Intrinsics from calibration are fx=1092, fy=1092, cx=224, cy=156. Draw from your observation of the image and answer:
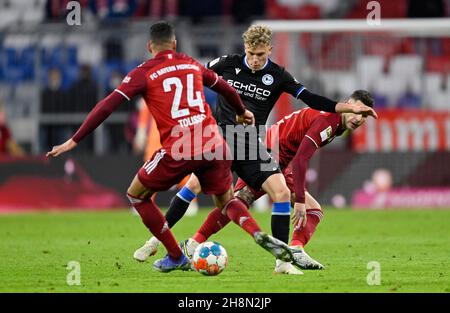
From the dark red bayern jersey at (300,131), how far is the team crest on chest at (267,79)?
0.58m

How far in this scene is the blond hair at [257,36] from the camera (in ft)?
32.6

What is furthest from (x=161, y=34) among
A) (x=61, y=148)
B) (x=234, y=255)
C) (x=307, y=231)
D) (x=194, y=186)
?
(x=234, y=255)

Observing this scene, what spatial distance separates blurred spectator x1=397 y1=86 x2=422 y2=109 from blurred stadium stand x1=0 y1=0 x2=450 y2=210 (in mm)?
20

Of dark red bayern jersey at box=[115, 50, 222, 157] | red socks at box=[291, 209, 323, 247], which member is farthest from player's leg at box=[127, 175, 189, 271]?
red socks at box=[291, 209, 323, 247]

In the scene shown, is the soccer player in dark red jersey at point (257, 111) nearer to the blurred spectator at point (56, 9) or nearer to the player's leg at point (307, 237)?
the player's leg at point (307, 237)

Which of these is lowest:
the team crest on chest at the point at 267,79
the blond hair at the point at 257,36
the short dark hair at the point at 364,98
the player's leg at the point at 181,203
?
the player's leg at the point at 181,203

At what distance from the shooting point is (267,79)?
1032cm

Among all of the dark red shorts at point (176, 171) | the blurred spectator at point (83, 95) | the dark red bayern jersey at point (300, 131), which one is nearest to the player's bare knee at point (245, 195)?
the dark red bayern jersey at point (300, 131)

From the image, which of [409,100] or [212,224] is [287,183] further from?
[409,100]

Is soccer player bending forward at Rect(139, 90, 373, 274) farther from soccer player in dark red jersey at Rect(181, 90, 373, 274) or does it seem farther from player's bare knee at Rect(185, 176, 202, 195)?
player's bare knee at Rect(185, 176, 202, 195)

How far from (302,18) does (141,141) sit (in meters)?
7.73

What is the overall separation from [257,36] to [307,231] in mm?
1953

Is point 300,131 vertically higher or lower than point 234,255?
higher

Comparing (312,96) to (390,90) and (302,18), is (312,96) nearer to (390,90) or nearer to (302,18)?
(390,90)
